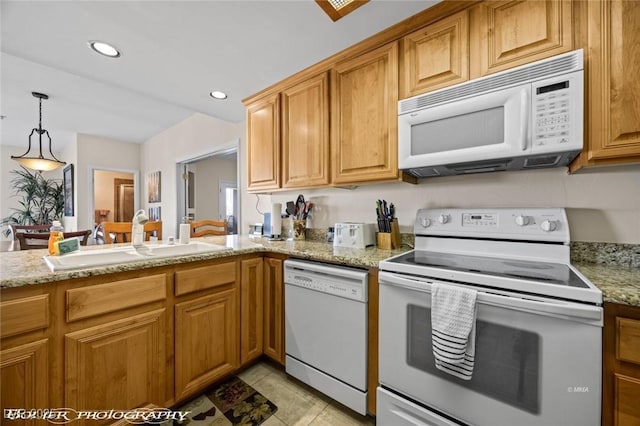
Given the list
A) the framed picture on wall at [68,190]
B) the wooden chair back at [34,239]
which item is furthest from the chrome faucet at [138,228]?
the framed picture on wall at [68,190]

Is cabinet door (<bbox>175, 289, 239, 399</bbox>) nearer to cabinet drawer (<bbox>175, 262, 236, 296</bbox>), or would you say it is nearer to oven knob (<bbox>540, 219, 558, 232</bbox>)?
cabinet drawer (<bbox>175, 262, 236, 296</bbox>)

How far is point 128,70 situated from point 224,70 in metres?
0.75

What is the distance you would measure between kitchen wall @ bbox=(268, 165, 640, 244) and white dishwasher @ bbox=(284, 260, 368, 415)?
69 cm

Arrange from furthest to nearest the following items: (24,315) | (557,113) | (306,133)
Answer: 1. (306,133)
2. (557,113)
3. (24,315)

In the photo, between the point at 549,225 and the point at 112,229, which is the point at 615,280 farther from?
the point at 112,229

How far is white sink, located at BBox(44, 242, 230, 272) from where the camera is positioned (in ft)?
3.69

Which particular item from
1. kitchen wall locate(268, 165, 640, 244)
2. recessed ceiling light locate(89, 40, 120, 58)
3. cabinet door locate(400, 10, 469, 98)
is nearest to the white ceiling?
recessed ceiling light locate(89, 40, 120, 58)

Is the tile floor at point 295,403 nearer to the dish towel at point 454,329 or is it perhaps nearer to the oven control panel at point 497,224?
the dish towel at point 454,329

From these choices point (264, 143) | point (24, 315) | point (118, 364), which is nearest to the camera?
point (24, 315)

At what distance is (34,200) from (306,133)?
20.8 ft

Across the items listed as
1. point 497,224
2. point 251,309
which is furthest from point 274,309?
point 497,224

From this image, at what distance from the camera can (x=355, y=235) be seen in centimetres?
176

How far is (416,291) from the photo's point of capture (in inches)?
44.7

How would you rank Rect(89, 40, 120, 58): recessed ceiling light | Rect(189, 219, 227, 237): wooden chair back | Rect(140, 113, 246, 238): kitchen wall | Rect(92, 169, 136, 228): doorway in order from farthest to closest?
Rect(92, 169, 136, 228): doorway < Rect(140, 113, 246, 238): kitchen wall < Rect(189, 219, 227, 237): wooden chair back < Rect(89, 40, 120, 58): recessed ceiling light
